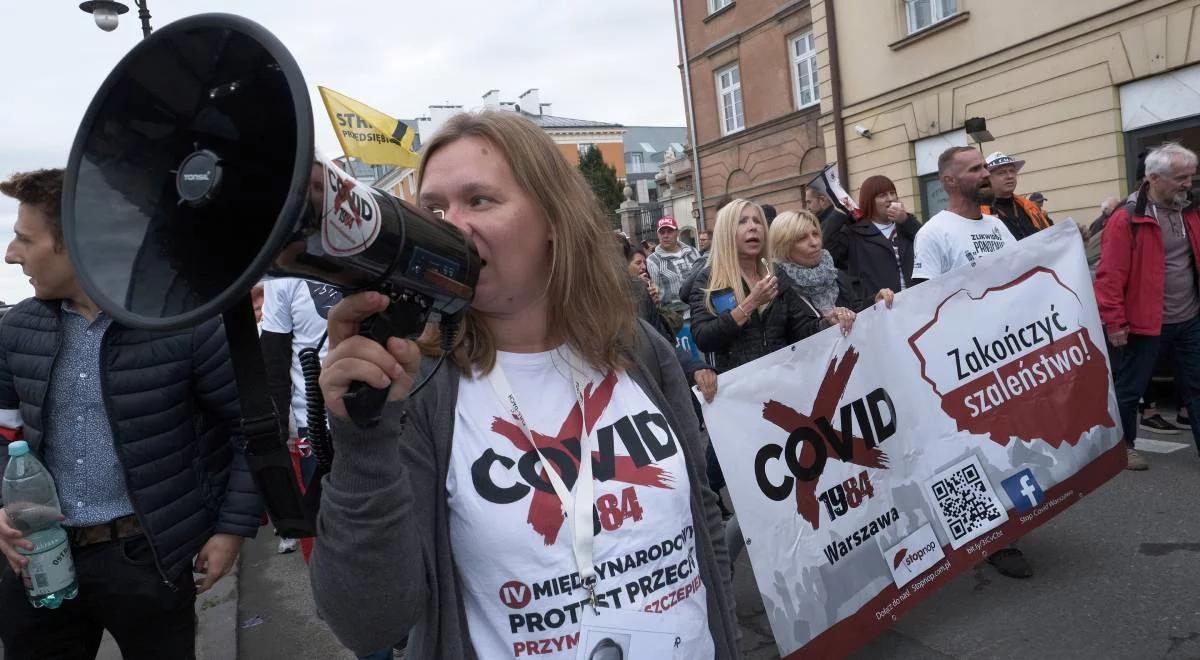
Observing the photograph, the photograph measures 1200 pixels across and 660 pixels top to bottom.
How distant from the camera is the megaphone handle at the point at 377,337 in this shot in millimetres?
980

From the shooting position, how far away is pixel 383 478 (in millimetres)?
1070

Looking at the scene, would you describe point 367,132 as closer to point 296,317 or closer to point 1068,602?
point 296,317

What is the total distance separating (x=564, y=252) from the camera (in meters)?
1.40

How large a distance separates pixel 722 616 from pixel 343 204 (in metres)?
1.05

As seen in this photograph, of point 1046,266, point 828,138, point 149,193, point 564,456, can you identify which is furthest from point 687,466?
point 828,138

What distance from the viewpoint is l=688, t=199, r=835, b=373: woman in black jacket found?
11.8 feet

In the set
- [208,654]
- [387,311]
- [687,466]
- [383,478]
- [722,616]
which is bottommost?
[208,654]

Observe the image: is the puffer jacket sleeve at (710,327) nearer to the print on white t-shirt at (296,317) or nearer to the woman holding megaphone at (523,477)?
the print on white t-shirt at (296,317)

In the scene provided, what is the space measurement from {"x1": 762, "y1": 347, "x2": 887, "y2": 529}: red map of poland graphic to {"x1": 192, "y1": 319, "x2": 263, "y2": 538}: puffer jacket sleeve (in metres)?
1.68

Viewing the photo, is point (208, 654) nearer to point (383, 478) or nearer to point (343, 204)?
point (383, 478)

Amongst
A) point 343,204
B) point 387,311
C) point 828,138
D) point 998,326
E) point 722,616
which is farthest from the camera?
point 828,138

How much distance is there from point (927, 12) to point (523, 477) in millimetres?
14293

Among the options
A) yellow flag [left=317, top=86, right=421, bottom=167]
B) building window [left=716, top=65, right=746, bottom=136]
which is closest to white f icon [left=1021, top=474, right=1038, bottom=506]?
yellow flag [left=317, top=86, right=421, bottom=167]

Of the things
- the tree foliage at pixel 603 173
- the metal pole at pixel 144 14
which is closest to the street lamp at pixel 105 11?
the metal pole at pixel 144 14
